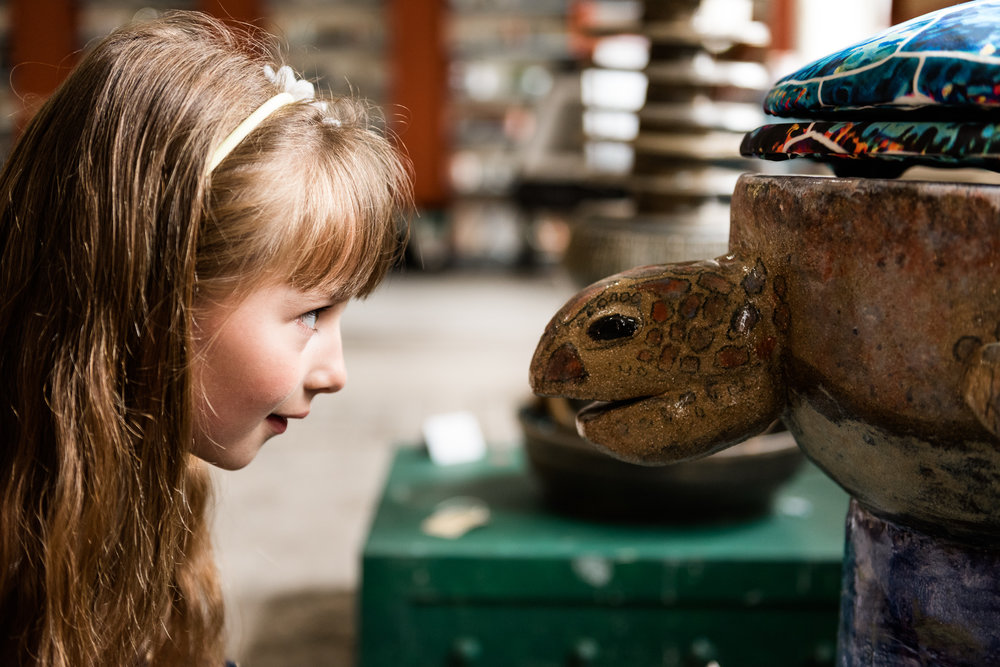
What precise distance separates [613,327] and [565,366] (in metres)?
0.03

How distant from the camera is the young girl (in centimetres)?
55

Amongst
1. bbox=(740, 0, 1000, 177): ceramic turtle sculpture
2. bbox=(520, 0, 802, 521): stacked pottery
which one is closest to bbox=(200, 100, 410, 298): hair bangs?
bbox=(740, 0, 1000, 177): ceramic turtle sculpture

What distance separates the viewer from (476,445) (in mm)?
1486

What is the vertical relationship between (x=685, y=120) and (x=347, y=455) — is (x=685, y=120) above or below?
above

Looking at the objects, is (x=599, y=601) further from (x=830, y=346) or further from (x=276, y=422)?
(x=830, y=346)

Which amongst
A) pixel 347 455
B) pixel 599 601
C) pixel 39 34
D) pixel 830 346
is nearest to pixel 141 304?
pixel 830 346

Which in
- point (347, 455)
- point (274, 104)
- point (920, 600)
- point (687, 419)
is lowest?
point (347, 455)

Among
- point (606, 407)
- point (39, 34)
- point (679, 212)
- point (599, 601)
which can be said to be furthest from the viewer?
point (39, 34)

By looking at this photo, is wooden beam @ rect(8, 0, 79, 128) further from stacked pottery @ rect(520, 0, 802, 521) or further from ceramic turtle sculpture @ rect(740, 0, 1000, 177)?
ceramic turtle sculpture @ rect(740, 0, 1000, 177)

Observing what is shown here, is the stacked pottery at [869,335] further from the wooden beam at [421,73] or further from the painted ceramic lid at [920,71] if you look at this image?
the wooden beam at [421,73]

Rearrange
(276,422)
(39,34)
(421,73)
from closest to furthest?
1. (276,422)
2. (39,34)
3. (421,73)

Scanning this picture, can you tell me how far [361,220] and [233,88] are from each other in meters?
0.11

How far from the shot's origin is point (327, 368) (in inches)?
23.9

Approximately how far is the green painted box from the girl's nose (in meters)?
0.50
